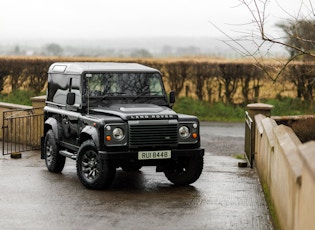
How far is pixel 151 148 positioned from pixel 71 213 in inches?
91.4

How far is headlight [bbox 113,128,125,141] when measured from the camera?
12562mm

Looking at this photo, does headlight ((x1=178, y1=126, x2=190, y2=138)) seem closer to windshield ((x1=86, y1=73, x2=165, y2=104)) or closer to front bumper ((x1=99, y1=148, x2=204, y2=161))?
front bumper ((x1=99, y1=148, x2=204, y2=161))

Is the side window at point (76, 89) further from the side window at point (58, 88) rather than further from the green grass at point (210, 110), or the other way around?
the green grass at point (210, 110)

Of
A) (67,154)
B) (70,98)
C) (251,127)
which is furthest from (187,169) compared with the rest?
(251,127)

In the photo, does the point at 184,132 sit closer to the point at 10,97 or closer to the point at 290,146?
the point at 290,146

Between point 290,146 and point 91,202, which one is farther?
point 91,202

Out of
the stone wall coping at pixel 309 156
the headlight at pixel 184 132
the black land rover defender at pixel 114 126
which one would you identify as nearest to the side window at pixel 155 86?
the black land rover defender at pixel 114 126

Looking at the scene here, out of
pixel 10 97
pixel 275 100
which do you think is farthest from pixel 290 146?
pixel 10 97

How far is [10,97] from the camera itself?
28094mm

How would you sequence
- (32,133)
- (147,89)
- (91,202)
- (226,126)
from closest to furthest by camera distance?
(91,202)
(147,89)
(32,133)
(226,126)

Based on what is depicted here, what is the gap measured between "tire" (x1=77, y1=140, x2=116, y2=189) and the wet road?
0.17 meters

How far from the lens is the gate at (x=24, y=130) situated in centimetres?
1859

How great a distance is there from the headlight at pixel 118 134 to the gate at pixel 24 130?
5937 mm

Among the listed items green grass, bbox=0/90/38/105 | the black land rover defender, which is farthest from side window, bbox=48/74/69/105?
green grass, bbox=0/90/38/105
